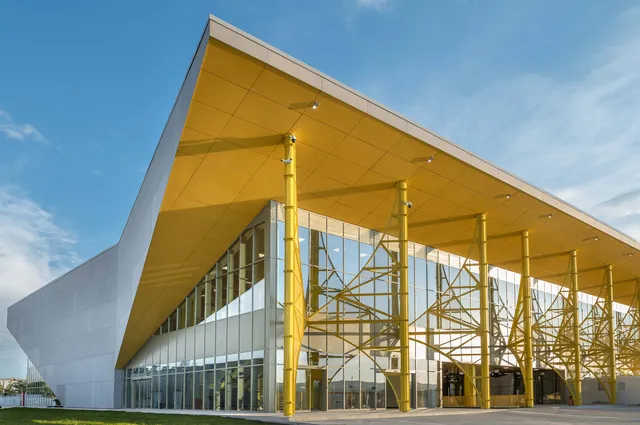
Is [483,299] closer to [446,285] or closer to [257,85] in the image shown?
[446,285]

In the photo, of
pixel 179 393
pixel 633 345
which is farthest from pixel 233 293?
pixel 633 345

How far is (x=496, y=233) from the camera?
36.6m

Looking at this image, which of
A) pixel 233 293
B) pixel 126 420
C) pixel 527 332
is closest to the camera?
pixel 126 420

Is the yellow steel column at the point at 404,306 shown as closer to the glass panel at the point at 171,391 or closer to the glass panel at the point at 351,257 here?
the glass panel at the point at 351,257

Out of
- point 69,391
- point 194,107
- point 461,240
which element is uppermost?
point 194,107

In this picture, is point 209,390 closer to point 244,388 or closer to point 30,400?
point 244,388

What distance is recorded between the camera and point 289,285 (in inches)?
891

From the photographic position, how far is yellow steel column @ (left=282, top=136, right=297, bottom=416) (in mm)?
22094

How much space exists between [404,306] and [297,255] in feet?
17.5

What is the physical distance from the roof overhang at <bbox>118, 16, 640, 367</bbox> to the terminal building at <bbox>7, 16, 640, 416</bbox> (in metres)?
0.08

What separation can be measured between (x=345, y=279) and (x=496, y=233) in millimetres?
10416

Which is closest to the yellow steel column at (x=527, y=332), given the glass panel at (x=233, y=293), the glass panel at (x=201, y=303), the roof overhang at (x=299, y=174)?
the roof overhang at (x=299, y=174)

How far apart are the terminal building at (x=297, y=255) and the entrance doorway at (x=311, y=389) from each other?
8cm

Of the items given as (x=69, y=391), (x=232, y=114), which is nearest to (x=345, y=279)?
(x=232, y=114)
